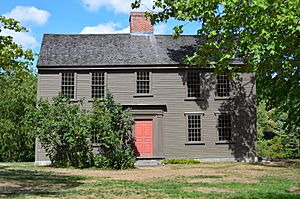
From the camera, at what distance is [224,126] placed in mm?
24906

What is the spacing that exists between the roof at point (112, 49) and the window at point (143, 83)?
733 millimetres

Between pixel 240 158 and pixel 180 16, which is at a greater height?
pixel 180 16

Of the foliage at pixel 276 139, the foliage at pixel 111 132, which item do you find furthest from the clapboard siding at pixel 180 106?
the foliage at pixel 276 139

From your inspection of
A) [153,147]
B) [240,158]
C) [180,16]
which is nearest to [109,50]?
[153,147]

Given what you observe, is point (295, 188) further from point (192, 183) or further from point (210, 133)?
point (210, 133)

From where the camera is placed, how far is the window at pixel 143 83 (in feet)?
81.4

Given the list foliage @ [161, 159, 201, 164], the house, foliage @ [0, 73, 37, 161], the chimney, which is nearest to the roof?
the house

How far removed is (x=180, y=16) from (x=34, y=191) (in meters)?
7.10

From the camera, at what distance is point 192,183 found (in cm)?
1380

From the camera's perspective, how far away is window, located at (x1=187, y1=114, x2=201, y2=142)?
81.3 feet

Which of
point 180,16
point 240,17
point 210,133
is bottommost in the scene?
point 210,133

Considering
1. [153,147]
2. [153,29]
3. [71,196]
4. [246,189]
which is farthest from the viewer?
[153,29]

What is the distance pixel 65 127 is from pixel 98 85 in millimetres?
4032

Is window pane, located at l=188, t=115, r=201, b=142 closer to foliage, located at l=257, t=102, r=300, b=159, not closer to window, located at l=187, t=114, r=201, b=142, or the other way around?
window, located at l=187, t=114, r=201, b=142
